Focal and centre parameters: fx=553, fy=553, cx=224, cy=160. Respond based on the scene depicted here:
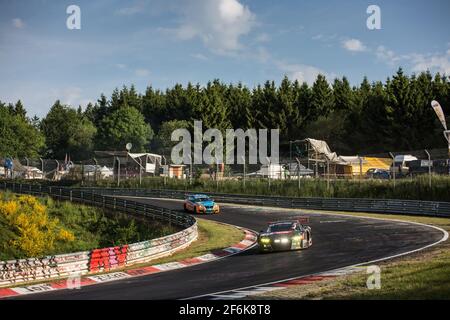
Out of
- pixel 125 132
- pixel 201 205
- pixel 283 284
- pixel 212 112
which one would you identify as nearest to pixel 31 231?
pixel 201 205

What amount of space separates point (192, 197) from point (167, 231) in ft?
24.5

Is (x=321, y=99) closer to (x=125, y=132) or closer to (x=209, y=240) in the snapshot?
(x=125, y=132)

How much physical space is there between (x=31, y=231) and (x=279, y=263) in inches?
706

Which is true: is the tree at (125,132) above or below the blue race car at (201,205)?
above

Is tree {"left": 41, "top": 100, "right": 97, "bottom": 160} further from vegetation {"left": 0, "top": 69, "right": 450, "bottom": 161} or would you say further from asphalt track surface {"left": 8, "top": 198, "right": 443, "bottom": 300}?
asphalt track surface {"left": 8, "top": 198, "right": 443, "bottom": 300}

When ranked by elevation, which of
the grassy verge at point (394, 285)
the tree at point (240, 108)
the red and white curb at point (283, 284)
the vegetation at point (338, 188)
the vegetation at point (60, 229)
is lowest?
the vegetation at point (60, 229)

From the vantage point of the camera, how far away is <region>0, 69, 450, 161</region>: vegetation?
74562mm

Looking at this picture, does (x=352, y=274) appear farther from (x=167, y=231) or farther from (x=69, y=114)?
(x=69, y=114)

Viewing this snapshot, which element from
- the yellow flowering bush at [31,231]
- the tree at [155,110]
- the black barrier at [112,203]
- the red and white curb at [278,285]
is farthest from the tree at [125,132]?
the red and white curb at [278,285]

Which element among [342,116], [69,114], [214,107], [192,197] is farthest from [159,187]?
[69,114]

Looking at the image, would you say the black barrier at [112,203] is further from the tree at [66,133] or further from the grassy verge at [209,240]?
the tree at [66,133]

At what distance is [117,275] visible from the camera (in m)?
17.5

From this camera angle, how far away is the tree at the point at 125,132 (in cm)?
10378

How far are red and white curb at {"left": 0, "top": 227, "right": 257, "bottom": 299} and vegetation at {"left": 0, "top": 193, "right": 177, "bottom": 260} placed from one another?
1051cm
